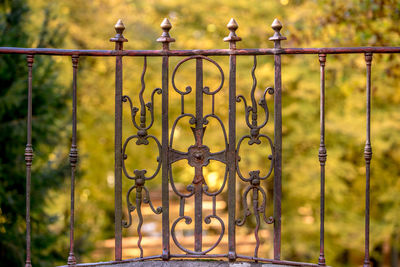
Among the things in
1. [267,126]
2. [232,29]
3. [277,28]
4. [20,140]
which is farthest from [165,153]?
[267,126]

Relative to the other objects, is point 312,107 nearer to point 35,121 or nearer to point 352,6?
point 352,6

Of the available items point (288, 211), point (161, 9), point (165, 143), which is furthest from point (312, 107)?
point (165, 143)

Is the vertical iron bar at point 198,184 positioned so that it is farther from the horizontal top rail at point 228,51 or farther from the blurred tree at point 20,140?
the blurred tree at point 20,140

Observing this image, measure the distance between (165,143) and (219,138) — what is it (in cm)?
588

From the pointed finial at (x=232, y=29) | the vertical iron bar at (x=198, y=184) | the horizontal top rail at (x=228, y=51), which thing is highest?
the pointed finial at (x=232, y=29)

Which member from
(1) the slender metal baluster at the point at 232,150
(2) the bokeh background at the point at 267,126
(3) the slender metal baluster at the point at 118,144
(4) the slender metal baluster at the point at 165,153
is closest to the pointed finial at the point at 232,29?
(1) the slender metal baluster at the point at 232,150

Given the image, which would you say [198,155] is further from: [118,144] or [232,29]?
[232,29]

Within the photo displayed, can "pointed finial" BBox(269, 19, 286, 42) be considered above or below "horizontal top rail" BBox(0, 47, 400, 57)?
above

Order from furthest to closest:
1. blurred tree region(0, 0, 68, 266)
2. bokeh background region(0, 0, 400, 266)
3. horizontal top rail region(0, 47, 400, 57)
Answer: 1. bokeh background region(0, 0, 400, 266)
2. blurred tree region(0, 0, 68, 266)
3. horizontal top rail region(0, 47, 400, 57)

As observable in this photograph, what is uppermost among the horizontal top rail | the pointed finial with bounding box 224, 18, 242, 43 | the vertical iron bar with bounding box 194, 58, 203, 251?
the pointed finial with bounding box 224, 18, 242, 43

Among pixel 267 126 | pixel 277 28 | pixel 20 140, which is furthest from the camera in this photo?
pixel 267 126

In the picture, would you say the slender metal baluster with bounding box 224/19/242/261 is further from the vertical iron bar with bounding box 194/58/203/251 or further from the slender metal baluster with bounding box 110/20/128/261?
the slender metal baluster with bounding box 110/20/128/261

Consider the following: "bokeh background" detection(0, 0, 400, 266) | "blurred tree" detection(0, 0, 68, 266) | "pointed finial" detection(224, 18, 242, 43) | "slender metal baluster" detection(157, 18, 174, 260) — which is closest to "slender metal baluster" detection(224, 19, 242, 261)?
"pointed finial" detection(224, 18, 242, 43)

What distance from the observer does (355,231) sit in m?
8.35
